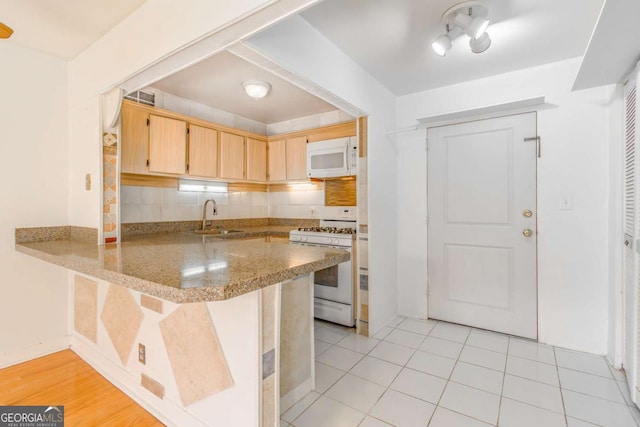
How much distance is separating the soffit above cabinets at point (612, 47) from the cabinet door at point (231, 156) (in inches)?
117

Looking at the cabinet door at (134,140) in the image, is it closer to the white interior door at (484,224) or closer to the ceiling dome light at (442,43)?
the ceiling dome light at (442,43)

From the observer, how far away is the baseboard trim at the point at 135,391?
1.48 metres

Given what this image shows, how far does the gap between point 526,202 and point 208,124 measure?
10.1ft

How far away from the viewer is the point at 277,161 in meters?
3.60

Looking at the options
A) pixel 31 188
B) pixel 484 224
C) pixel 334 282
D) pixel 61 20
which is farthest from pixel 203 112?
pixel 484 224

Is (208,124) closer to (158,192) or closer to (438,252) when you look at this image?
(158,192)

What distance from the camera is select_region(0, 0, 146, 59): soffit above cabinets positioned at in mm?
1624

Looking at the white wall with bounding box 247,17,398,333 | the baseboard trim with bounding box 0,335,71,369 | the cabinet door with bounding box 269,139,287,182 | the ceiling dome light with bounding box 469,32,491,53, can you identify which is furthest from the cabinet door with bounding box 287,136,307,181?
the baseboard trim with bounding box 0,335,71,369

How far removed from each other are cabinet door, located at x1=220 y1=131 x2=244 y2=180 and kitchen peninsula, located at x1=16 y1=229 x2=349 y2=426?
4.94ft

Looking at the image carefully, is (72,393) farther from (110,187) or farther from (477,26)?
(477,26)

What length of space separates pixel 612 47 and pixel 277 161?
116 inches

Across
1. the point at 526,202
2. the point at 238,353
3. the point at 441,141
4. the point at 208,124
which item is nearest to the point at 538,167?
the point at 526,202

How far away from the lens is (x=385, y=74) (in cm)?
266

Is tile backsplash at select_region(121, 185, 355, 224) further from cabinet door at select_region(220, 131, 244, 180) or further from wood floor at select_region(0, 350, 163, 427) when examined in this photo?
wood floor at select_region(0, 350, 163, 427)
